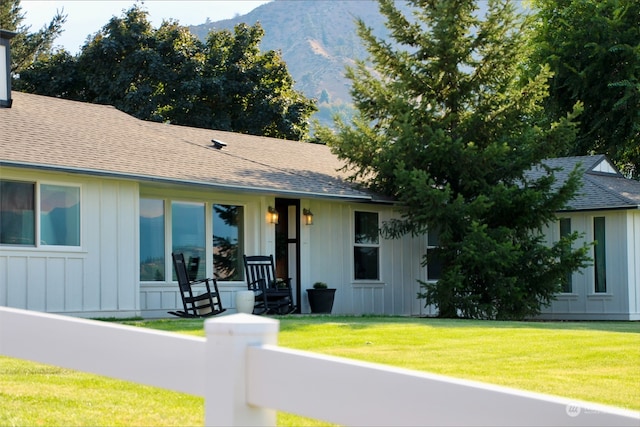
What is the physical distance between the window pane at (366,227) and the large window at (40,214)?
621 centimetres

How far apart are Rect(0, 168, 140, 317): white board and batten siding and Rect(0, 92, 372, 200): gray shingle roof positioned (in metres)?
0.38

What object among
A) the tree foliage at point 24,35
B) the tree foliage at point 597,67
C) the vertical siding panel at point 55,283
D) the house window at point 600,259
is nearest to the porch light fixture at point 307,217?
the vertical siding panel at point 55,283

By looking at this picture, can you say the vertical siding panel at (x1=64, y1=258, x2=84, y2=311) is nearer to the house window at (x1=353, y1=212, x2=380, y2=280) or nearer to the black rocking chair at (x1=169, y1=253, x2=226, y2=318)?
the black rocking chair at (x1=169, y1=253, x2=226, y2=318)

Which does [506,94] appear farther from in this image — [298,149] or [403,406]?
[403,406]

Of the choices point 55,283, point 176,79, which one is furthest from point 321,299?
point 176,79

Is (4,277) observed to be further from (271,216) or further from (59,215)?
(271,216)

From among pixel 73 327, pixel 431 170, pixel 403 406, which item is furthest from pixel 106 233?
pixel 403 406

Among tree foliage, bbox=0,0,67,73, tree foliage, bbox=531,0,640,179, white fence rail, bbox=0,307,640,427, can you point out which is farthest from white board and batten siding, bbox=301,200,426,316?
tree foliage, bbox=0,0,67,73

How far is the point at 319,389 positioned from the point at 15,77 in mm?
33607

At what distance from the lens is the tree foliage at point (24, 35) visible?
37.7 meters

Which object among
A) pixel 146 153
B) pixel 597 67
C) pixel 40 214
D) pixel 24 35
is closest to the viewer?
pixel 40 214

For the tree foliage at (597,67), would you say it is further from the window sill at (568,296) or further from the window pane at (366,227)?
Answer: the window pane at (366,227)

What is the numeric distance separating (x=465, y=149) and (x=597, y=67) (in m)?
12.2

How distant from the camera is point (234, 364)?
239cm
